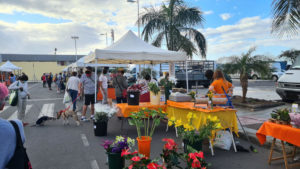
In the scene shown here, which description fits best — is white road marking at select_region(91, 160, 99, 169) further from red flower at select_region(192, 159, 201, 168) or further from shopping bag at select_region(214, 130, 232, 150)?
shopping bag at select_region(214, 130, 232, 150)

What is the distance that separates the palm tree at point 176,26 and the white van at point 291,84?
17.8ft

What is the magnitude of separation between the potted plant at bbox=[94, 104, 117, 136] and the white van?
22.7ft

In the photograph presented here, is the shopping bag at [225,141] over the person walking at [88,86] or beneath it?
beneath

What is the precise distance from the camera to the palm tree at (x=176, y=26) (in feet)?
42.6

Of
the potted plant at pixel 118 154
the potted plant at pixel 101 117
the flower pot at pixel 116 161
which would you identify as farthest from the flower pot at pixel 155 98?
the flower pot at pixel 116 161

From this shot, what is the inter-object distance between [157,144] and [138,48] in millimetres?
4529

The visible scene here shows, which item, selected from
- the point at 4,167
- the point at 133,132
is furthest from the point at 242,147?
the point at 4,167

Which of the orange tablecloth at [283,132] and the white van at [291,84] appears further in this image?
the white van at [291,84]

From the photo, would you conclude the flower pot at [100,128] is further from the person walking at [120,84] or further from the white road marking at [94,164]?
the person walking at [120,84]

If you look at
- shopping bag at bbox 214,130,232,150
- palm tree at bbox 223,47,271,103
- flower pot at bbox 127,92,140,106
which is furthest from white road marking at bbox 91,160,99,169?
palm tree at bbox 223,47,271,103

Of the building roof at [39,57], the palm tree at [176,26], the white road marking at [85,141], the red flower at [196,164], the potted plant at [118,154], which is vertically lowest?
the white road marking at [85,141]

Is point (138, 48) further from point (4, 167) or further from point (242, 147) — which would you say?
point (4, 167)

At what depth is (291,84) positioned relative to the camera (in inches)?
331

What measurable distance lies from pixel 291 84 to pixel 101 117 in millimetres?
7320
